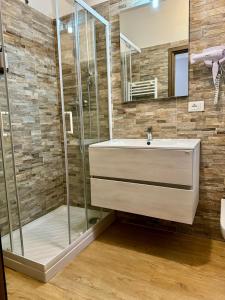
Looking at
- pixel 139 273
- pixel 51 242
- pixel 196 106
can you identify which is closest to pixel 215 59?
pixel 196 106

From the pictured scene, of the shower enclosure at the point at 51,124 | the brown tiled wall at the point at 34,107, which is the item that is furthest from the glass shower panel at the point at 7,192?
the brown tiled wall at the point at 34,107

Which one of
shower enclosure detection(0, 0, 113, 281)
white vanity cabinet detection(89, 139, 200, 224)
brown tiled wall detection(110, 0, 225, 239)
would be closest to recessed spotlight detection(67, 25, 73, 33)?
shower enclosure detection(0, 0, 113, 281)

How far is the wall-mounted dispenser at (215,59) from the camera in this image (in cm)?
155

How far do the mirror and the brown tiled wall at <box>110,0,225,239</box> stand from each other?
2.4 inches

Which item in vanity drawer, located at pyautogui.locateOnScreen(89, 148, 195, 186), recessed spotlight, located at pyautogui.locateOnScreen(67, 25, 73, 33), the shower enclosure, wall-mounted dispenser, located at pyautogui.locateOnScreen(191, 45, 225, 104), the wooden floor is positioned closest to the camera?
the wooden floor

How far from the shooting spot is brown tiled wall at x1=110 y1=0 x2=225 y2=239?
165 cm

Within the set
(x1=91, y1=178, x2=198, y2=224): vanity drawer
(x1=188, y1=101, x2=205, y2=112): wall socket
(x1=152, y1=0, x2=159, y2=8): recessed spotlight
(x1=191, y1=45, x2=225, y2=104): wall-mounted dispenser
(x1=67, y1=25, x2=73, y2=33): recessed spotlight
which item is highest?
(x1=152, y1=0, x2=159, y2=8): recessed spotlight

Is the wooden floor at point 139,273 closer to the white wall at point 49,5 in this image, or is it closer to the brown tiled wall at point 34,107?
the brown tiled wall at point 34,107

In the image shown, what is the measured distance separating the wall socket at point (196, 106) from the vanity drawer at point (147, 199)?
2.25ft

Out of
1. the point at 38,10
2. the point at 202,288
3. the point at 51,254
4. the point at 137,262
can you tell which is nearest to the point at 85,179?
the point at 51,254

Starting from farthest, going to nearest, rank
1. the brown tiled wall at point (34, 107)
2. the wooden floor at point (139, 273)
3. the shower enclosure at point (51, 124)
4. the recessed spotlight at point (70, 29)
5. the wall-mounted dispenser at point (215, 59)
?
the brown tiled wall at point (34, 107) → the recessed spotlight at point (70, 29) → the shower enclosure at point (51, 124) → the wall-mounted dispenser at point (215, 59) → the wooden floor at point (139, 273)

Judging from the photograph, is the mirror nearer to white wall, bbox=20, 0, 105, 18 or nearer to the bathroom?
the bathroom

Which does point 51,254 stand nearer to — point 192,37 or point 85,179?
point 85,179

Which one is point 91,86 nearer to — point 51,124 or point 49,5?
point 51,124
